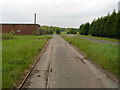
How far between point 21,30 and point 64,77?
51287mm

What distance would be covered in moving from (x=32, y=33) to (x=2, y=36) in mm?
24728

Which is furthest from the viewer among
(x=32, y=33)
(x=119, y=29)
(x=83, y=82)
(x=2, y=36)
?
(x=32, y=33)

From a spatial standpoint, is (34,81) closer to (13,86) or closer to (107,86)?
(13,86)

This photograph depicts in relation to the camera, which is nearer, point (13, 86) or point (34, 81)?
point (13, 86)

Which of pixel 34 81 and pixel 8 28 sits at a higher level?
pixel 8 28

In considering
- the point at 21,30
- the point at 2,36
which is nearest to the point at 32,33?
the point at 21,30

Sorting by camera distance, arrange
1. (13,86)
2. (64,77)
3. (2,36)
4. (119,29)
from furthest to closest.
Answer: (119,29), (2,36), (64,77), (13,86)

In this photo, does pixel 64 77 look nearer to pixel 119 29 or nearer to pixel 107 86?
pixel 107 86

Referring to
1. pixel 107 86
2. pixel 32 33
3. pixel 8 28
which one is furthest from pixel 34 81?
pixel 8 28

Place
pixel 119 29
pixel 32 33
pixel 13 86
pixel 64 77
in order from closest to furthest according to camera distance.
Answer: pixel 13 86 → pixel 64 77 → pixel 119 29 → pixel 32 33

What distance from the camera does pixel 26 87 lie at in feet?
15.4

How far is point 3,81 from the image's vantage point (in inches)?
192

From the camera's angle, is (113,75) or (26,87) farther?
(113,75)

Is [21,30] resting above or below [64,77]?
above
